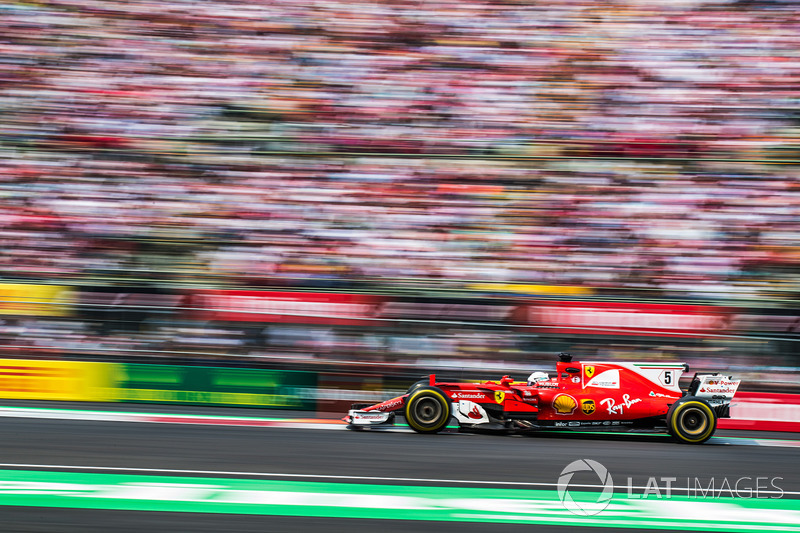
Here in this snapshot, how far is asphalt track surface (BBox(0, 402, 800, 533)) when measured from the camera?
5125 millimetres

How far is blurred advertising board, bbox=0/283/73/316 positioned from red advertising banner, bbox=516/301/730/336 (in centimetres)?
574

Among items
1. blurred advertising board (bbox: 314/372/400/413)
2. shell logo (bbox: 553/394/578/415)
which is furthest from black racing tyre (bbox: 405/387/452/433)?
blurred advertising board (bbox: 314/372/400/413)

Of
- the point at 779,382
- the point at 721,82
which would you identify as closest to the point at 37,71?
the point at 721,82

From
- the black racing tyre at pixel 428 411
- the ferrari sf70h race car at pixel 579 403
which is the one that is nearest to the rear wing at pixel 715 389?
the ferrari sf70h race car at pixel 579 403

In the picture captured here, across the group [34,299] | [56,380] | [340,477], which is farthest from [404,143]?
[340,477]

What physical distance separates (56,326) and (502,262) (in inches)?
233

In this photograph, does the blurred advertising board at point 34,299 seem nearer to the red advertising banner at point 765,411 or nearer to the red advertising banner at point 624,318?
the red advertising banner at point 624,318

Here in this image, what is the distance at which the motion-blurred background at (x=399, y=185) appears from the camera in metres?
10.4

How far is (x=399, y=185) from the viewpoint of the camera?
12.9 meters

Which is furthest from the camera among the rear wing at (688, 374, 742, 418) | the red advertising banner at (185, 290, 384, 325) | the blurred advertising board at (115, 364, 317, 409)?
the red advertising banner at (185, 290, 384, 325)

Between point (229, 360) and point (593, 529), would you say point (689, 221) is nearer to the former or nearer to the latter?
point (229, 360)

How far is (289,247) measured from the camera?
12.4 meters

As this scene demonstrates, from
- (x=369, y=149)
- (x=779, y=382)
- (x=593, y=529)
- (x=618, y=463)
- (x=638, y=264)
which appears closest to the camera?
(x=593, y=529)

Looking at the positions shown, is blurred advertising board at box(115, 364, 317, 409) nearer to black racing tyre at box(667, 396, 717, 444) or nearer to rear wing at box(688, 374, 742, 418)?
black racing tyre at box(667, 396, 717, 444)
